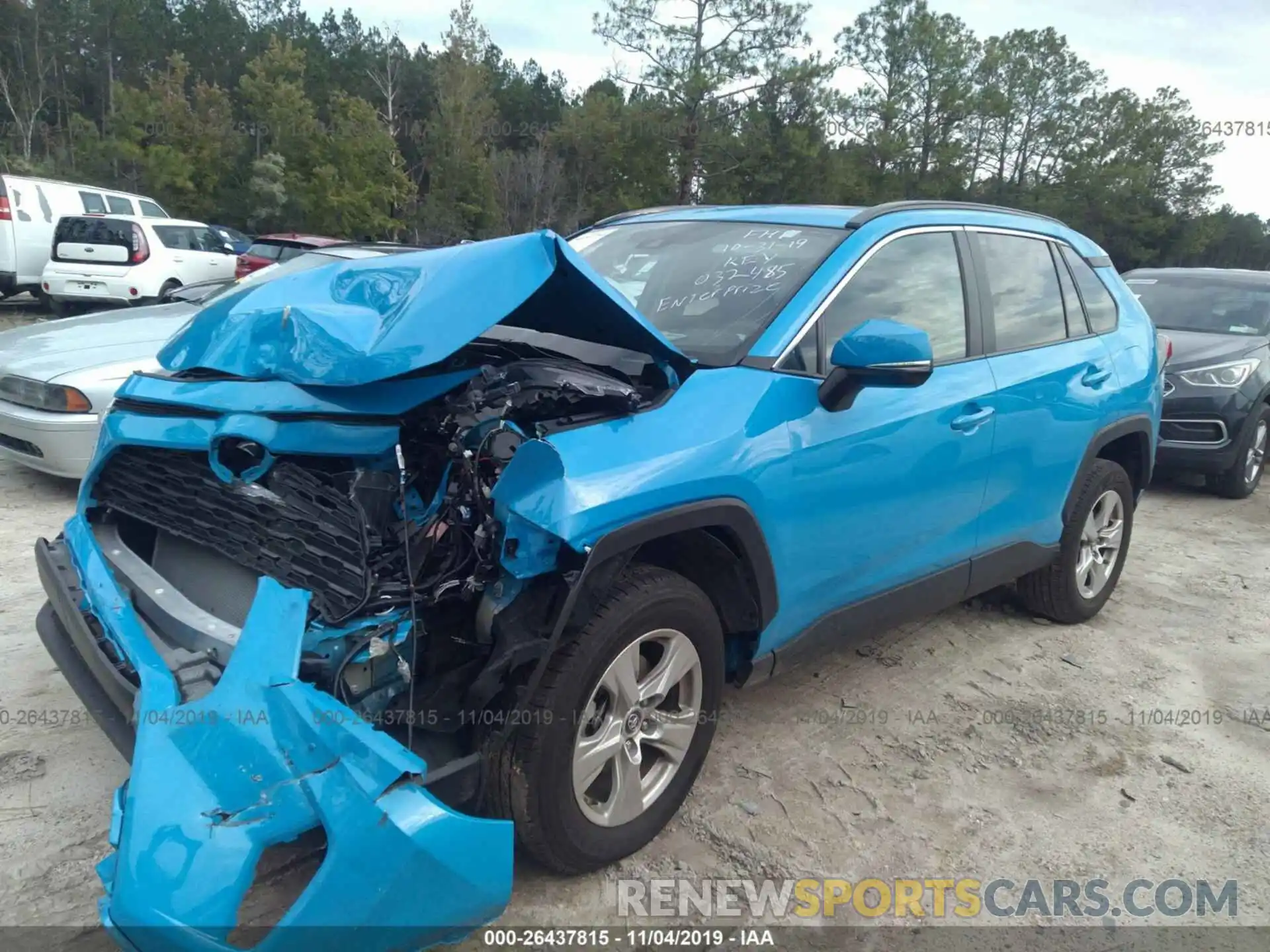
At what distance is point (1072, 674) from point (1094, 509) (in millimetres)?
839

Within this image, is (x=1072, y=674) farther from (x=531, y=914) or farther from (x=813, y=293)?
(x=531, y=914)

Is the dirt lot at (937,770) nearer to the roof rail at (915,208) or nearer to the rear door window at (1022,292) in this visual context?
the rear door window at (1022,292)

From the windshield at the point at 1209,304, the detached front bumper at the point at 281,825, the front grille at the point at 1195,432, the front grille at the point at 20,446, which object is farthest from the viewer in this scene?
the windshield at the point at 1209,304

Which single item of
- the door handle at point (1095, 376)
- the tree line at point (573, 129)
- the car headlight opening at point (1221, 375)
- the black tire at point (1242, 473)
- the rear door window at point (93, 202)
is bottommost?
the black tire at point (1242, 473)

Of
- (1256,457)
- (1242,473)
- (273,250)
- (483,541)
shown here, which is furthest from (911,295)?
(273,250)

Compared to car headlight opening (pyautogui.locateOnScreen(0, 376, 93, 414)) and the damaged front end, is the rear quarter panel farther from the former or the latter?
car headlight opening (pyautogui.locateOnScreen(0, 376, 93, 414))

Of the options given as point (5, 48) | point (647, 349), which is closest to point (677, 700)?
point (647, 349)

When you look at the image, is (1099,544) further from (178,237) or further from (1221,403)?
(178,237)

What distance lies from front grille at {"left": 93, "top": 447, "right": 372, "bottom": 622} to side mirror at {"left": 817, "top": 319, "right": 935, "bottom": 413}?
1443 mm

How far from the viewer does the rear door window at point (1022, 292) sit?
3750 millimetres

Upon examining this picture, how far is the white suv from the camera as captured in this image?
39.5 ft

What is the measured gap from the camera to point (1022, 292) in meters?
3.93

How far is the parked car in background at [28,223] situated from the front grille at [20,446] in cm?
960

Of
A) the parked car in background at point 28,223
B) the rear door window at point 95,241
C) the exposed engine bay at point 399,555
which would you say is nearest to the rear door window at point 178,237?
the rear door window at point 95,241
